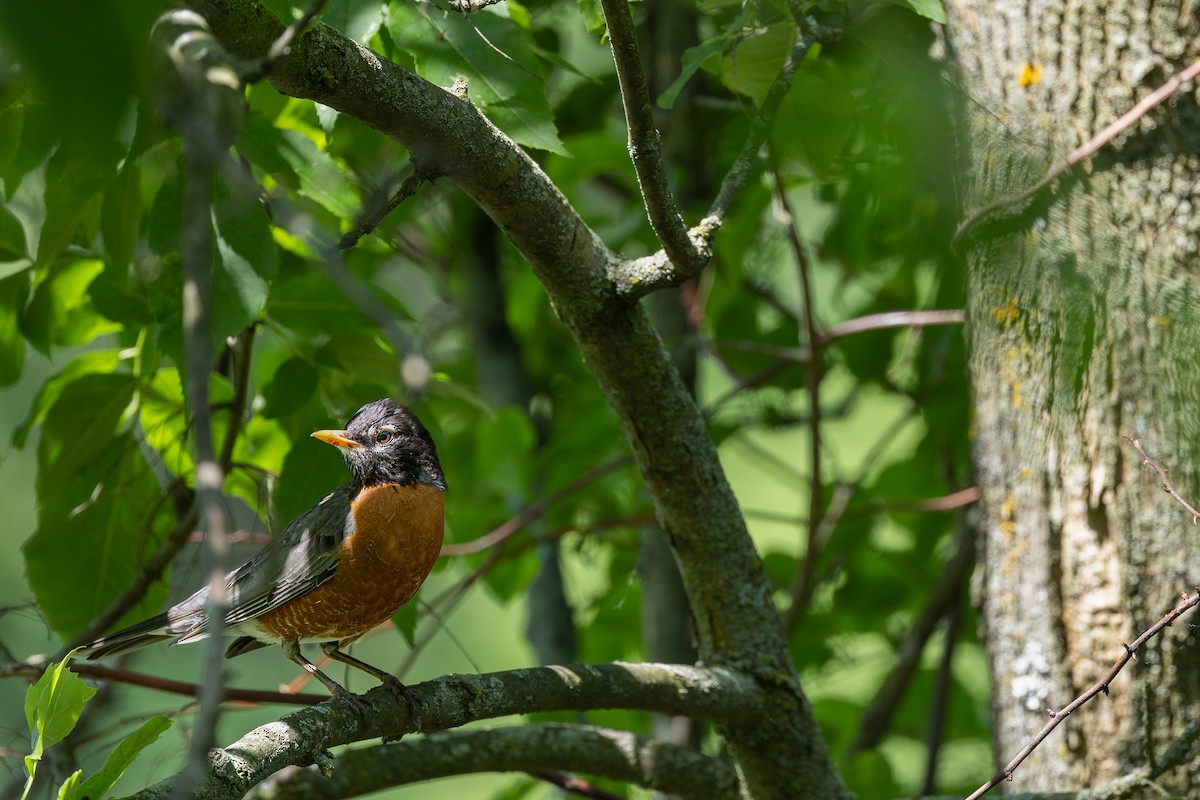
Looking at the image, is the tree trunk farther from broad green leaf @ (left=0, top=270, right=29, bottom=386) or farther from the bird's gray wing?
broad green leaf @ (left=0, top=270, right=29, bottom=386)

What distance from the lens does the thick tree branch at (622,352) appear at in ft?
5.70

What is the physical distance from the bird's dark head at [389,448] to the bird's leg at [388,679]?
1.51 ft

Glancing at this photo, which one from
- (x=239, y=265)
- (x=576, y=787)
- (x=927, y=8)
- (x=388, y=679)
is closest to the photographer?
(x=927, y=8)

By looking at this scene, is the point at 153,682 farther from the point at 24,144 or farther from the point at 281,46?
the point at 281,46

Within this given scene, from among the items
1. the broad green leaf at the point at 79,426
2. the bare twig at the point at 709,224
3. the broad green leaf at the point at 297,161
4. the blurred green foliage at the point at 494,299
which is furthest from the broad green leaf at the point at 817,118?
the broad green leaf at the point at 79,426

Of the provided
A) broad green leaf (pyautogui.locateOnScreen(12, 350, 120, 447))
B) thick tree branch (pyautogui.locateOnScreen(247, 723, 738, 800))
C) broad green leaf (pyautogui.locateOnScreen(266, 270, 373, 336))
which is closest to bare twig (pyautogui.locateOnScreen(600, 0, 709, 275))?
broad green leaf (pyautogui.locateOnScreen(266, 270, 373, 336))

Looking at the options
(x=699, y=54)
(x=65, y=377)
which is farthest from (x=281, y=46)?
(x=65, y=377)

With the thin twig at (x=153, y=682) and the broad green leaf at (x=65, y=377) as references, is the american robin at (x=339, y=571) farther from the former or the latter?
the broad green leaf at (x=65, y=377)

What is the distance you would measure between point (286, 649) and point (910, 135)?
6.85ft

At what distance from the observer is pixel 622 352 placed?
7.34ft

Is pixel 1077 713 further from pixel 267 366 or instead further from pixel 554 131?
pixel 267 366

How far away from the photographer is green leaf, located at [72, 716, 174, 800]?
63.7 inches

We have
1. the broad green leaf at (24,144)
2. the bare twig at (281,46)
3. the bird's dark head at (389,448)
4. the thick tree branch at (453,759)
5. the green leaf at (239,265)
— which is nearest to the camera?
the bare twig at (281,46)

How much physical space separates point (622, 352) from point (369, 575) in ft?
2.97
